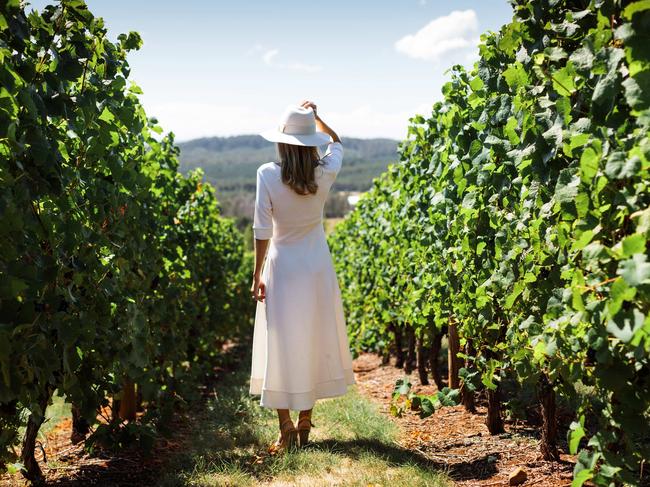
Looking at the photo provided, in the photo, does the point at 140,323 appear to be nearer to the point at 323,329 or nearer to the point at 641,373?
the point at 323,329

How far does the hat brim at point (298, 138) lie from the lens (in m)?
4.00

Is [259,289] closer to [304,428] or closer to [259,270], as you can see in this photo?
[259,270]

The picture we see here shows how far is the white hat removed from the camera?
159 inches

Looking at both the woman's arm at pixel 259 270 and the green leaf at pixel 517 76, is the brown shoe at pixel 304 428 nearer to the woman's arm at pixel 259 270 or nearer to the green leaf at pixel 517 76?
the woman's arm at pixel 259 270

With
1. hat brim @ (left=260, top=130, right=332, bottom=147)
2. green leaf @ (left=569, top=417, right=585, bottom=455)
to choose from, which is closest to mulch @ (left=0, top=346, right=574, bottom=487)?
green leaf @ (left=569, top=417, right=585, bottom=455)

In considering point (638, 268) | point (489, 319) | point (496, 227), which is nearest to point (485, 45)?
point (496, 227)

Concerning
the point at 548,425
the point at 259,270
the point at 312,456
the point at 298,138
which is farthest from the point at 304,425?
the point at 298,138

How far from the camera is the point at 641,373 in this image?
2340 millimetres

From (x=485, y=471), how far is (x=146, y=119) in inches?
144

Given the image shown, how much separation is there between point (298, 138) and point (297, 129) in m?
0.07

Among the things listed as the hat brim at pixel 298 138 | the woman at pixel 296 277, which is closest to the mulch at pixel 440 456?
the woman at pixel 296 277

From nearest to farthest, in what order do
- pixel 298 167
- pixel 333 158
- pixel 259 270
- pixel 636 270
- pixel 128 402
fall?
pixel 636 270 < pixel 298 167 < pixel 259 270 < pixel 333 158 < pixel 128 402

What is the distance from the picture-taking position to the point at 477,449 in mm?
4031

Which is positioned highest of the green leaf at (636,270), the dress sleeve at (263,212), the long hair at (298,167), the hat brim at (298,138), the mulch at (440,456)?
the hat brim at (298,138)
